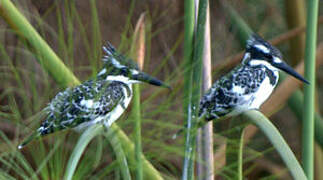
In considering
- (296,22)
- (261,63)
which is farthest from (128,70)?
(296,22)

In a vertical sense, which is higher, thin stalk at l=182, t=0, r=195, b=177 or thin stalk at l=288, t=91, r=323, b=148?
thin stalk at l=182, t=0, r=195, b=177

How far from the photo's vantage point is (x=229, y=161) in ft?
3.02

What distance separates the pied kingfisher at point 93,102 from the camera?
89 centimetres

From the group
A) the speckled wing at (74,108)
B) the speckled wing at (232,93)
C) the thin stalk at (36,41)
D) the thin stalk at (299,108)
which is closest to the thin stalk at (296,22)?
the thin stalk at (299,108)

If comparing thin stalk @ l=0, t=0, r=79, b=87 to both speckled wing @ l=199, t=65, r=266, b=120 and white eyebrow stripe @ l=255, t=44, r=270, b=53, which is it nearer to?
speckled wing @ l=199, t=65, r=266, b=120

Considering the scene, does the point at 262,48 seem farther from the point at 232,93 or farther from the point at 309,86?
the point at 309,86

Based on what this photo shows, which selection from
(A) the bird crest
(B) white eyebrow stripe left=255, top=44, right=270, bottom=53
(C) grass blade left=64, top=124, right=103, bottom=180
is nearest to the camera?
(C) grass blade left=64, top=124, right=103, bottom=180

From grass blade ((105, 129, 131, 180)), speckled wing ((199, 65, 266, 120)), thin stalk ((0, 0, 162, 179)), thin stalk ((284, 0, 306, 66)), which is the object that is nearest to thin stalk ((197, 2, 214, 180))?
speckled wing ((199, 65, 266, 120))

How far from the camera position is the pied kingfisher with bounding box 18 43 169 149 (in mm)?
890

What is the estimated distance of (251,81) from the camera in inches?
52.2

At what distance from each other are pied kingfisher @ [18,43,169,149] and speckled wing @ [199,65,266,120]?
17 centimetres

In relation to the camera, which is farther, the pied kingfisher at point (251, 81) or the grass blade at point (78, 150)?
the pied kingfisher at point (251, 81)

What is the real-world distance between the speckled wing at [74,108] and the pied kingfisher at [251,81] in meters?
0.26

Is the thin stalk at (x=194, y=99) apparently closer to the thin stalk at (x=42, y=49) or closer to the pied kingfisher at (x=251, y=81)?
the thin stalk at (x=42, y=49)
